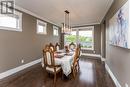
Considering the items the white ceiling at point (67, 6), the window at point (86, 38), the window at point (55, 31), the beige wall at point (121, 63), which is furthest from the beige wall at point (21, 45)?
the beige wall at point (121, 63)

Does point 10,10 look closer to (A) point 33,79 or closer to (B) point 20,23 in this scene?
(B) point 20,23

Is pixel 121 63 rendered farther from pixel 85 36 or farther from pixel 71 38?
pixel 71 38

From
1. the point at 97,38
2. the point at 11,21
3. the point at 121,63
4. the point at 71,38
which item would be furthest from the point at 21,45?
the point at 97,38

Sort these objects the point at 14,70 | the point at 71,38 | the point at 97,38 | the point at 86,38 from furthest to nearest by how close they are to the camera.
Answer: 1. the point at 71,38
2. the point at 86,38
3. the point at 97,38
4. the point at 14,70

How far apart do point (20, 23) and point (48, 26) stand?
241 centimetres

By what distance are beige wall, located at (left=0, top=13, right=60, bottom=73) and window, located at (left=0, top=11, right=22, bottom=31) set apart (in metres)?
0.17

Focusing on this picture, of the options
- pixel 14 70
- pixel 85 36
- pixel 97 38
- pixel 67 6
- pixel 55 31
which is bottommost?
pixel 14 70

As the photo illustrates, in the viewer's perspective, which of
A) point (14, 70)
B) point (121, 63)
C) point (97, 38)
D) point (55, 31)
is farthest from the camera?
point (55, 31)

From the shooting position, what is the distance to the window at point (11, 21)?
3.11 m

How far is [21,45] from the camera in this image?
3879 mm

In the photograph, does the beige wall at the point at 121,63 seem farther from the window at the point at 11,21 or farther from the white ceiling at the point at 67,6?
the window at the point at 11,21

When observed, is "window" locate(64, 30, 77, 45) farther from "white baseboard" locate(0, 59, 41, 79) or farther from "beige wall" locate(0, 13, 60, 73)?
"white baseboard" locate(0, 59, 41, 79)

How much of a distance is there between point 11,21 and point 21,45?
103 centimetres

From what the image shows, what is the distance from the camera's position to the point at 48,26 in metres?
6.07
